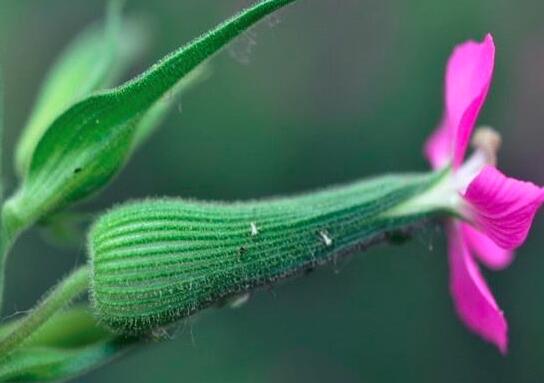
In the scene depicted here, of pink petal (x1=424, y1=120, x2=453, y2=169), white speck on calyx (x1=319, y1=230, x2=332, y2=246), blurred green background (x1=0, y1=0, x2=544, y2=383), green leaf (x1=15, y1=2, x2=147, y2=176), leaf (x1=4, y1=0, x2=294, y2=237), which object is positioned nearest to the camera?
leaf (x1=4, y1=0, x2=294, y2=237)

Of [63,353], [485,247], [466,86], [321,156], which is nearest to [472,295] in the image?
[485,247]

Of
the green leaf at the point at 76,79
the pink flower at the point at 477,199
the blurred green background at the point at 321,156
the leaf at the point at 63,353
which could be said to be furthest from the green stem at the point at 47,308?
the blurred green background at the point at 321,156

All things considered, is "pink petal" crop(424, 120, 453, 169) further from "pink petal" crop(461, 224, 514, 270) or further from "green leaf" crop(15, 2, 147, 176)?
"green leaf" crop(15, 2, 147, 176)

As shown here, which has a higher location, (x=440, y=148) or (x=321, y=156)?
(x=321, y=156)

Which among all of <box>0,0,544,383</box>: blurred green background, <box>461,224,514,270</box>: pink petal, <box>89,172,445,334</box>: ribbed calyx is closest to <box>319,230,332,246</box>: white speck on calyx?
<box>89,172,445,334</box>: ribbed calyx

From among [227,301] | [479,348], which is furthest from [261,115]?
[227,301]

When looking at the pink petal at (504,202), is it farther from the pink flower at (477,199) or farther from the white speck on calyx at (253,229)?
the white speck on calyx at (253,229)

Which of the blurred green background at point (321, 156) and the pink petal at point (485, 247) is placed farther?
the blurred green background at point (321, 156)

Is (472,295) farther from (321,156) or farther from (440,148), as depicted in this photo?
(321,156)
